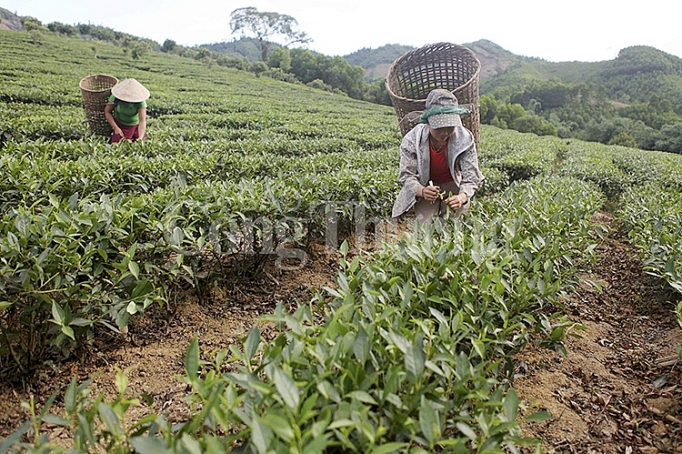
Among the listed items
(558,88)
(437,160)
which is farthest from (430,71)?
(558,88)

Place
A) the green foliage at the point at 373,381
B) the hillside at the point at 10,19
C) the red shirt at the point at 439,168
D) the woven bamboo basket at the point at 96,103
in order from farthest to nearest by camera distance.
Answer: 1. the hillside at the point at 10,19
2. the woven bamboo basket at the point at 96,103
3. the red shirt at the point at 439,168
4. the green foliage at the point at 373,381

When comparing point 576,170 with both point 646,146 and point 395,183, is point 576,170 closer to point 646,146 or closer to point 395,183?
point 395,183

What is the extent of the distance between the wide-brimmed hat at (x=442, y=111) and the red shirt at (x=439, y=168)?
1.08ft

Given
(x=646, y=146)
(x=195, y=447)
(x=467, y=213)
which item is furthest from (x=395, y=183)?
(x=646, y=146)

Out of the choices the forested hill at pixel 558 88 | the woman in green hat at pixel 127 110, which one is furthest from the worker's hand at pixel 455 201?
the forested hill at pixel 558 88

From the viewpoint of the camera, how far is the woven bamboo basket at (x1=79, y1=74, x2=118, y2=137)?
17.6ft

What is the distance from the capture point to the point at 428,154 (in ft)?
9.60

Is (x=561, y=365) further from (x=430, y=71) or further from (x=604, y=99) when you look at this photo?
(x=604, y=99)

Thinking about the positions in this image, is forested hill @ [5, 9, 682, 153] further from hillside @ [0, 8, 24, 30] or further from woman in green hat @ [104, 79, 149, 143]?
hillside @ [0, 8, 24, 30]

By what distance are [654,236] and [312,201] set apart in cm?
253

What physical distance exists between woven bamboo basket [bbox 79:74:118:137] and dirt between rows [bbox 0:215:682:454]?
395cm

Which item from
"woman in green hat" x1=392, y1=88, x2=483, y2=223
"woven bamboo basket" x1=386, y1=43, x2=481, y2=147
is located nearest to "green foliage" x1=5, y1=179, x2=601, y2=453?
"woman in green hat" x1=392, y1=88, x2=483, y2=223

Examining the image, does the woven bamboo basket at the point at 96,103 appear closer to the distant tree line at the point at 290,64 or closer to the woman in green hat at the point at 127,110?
the woman in green hat at the point at 127,110

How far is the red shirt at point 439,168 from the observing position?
9.86ft
